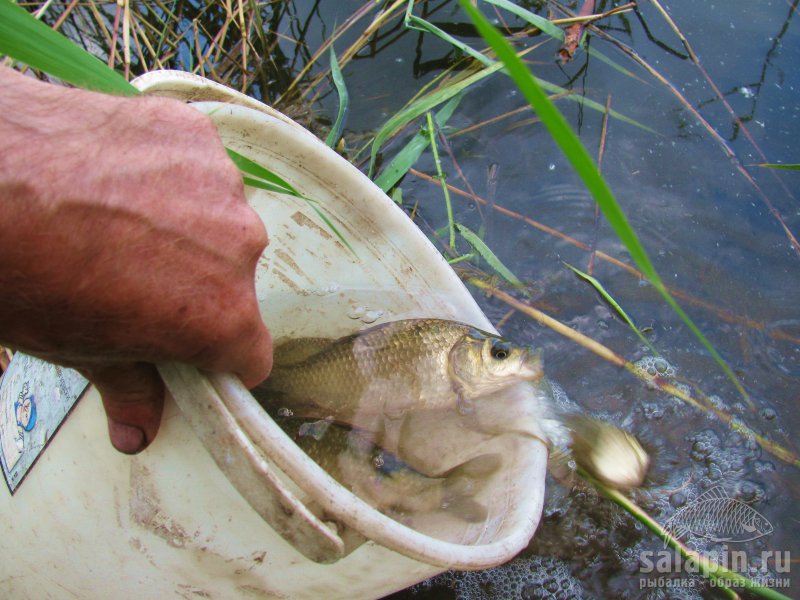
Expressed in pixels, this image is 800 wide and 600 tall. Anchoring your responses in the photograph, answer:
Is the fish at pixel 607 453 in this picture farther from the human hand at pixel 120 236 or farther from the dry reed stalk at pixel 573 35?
the dry reed stalk at pixel 573 35

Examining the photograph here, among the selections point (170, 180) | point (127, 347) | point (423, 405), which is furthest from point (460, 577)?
point (170, 180)

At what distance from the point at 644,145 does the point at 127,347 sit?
2523 millimetres

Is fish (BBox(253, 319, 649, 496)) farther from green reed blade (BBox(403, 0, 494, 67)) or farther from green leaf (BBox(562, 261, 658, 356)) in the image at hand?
green reed blade (BBox(403, 0, 494, 67))

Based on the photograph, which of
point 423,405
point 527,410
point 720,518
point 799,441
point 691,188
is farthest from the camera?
point 691,188

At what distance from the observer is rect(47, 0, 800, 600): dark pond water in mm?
1984

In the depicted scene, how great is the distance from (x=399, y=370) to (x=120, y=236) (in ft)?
3.42

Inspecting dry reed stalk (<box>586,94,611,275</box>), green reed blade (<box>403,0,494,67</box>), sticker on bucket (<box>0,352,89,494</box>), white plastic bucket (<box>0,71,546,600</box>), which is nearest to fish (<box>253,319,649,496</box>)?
white plastic bucket (<box>0,71,546,600</box>)

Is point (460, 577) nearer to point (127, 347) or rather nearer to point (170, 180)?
point (127, 347)

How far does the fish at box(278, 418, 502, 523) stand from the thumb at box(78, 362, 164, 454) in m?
0.46

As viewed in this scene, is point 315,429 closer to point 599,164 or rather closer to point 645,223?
point 645,223

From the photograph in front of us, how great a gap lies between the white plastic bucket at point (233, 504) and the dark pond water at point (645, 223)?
0.63 metres

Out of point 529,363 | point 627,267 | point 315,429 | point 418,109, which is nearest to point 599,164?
point 627,267

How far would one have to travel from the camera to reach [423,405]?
6.18ft

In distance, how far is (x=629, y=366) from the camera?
2.37 meters
